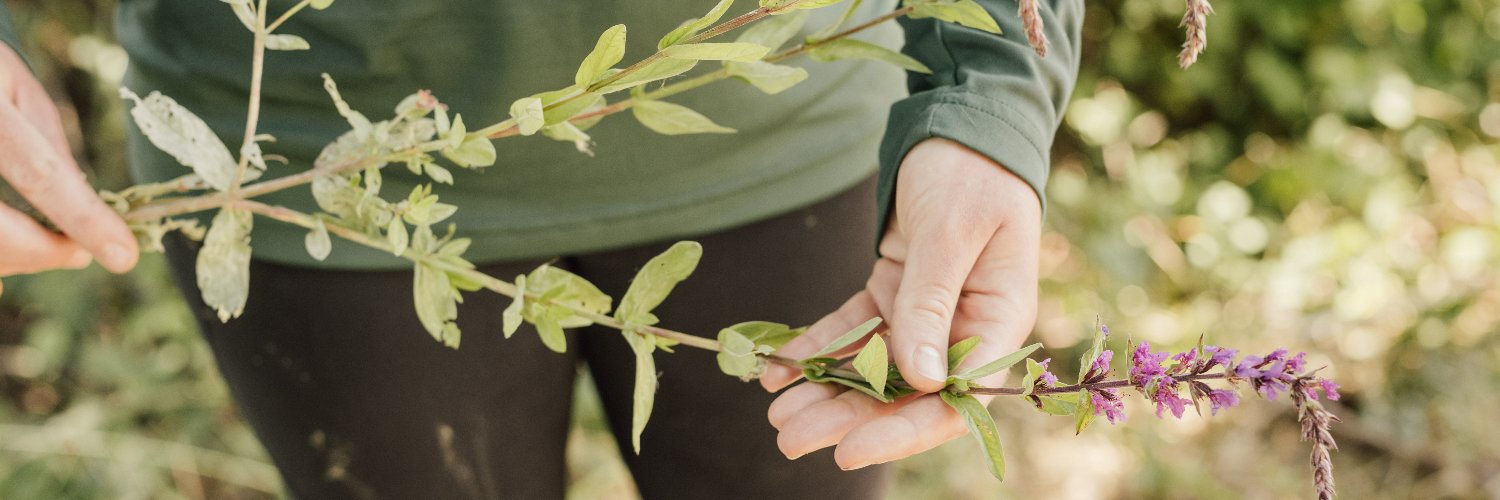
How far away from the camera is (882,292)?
61 cm

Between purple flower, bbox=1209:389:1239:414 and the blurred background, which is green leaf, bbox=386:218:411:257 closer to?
purple flower, bbox=1209:389:1239:414

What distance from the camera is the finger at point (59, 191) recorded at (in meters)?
0.48

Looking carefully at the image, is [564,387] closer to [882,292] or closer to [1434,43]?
[882,292]

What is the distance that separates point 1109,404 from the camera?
46cm

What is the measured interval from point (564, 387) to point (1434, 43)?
5.94 feet

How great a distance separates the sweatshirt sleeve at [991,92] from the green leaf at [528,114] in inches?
9.1

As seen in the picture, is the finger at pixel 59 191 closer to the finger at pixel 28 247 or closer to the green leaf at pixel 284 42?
the finger at pixel 28 247

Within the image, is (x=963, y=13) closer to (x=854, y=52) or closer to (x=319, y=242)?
(x=854, y=52)

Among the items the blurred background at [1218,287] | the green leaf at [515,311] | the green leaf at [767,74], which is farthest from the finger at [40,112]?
the blurred background at [1218,287]

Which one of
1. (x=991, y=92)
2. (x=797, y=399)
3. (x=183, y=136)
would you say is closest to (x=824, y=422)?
(x=797, y=399)

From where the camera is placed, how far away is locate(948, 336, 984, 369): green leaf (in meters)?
0.50

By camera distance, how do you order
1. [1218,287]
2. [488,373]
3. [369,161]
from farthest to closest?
[1218,287]
[488,373]
[369,161]

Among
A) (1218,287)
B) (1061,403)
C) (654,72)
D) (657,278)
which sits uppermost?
(654,72)

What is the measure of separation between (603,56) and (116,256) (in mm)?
277
